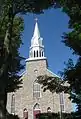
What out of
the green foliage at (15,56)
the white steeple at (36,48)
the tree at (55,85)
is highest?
the white steeple at (36,48)

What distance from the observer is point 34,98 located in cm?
5053

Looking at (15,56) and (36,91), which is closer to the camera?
(15,56)

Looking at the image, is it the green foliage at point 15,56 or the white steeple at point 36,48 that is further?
the white steeple at point 36,48

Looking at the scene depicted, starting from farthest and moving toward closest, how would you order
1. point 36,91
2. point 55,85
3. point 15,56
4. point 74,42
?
point 36,91, point 15,56, point 55,85, point 74,42

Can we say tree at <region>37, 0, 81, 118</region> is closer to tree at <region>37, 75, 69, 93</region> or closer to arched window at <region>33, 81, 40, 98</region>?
tree at <region>37, 75, 69, 93</region>

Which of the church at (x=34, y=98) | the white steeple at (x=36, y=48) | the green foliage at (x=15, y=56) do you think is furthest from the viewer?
the white steeple at (x=36, y=48)

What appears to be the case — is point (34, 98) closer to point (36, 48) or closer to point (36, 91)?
point (36, 91)

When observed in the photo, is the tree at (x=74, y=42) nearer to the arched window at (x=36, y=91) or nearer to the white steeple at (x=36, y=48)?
the arched window at (x=36, y=91)

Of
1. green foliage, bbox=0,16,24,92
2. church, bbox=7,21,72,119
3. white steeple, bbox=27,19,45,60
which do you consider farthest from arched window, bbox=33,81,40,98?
green foliage, bbox=0,16,24,92

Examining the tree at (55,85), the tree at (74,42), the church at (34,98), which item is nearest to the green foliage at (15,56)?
the tree at (55,85)

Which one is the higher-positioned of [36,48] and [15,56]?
[36,48]

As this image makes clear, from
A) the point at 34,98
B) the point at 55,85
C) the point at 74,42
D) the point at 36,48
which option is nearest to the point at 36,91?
the point at 34,98

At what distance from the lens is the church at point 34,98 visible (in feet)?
161

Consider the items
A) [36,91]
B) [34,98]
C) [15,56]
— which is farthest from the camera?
[36,91]
